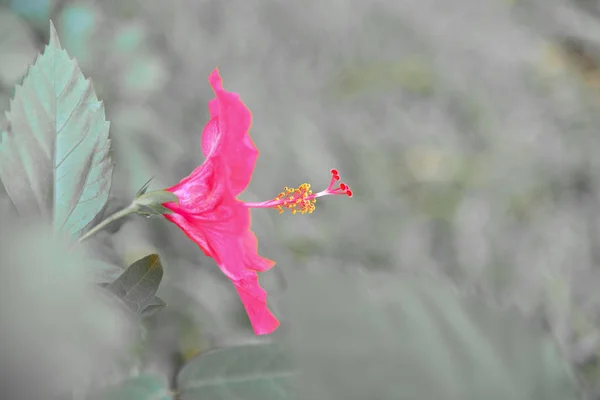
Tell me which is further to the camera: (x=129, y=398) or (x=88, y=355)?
(x=129, y=398)

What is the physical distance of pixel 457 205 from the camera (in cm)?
217

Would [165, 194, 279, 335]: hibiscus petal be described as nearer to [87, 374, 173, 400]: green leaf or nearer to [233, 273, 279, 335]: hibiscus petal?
[233, 273, 279, 335]: hibiscus petal

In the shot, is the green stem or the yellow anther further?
the yellow anther

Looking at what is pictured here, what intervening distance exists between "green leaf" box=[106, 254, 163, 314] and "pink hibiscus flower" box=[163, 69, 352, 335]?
11cm

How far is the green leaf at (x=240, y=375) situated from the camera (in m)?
0.49

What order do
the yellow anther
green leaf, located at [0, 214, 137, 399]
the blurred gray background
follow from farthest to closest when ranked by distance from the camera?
the blurred gray background → the yellow anther → green leaf, located at [0, 214, 137, 399]

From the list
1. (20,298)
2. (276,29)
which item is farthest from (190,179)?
(276,29)

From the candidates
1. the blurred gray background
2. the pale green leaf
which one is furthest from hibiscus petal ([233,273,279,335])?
the pale green leaf

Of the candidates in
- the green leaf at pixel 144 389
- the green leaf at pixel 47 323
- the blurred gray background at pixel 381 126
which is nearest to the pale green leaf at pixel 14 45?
the blurred gray background at pixel 381 126

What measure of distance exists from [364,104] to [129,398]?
2227 millimetres

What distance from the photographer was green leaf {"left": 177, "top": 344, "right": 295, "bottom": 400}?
49 centimetres

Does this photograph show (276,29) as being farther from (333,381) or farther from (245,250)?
(333,381)

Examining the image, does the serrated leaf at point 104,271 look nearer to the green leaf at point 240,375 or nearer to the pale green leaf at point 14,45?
the green leaf at point 240,375

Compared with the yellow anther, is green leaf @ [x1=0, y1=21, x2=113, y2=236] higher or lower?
lower
